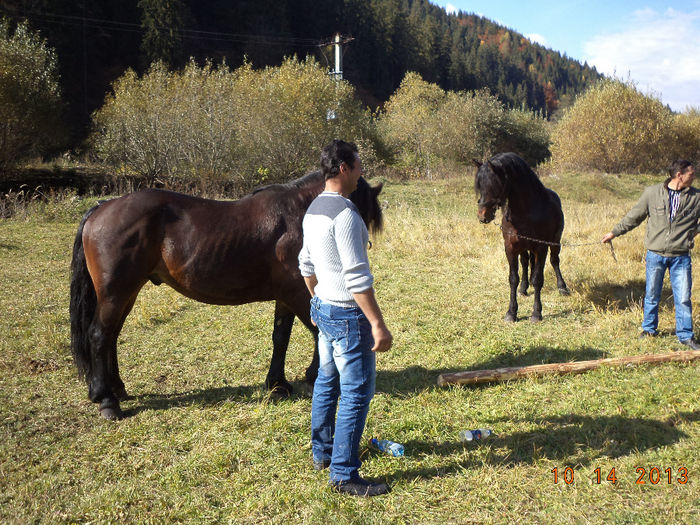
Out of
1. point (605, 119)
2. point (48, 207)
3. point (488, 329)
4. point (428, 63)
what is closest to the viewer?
point (488, 329)

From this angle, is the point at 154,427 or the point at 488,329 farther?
the point at 488,329

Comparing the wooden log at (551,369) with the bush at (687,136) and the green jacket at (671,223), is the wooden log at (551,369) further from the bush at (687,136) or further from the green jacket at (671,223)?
the bush at (687,136)

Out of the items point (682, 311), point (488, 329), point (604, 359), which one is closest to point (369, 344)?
point (604, 359)

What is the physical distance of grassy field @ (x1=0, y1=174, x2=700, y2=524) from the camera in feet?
10.2

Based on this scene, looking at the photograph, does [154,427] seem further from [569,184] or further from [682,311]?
[569,184]

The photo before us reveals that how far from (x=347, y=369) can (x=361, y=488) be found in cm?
82

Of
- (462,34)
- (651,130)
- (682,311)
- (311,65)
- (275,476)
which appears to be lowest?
(275,476)

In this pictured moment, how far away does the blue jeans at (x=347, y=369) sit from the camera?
2.94 m

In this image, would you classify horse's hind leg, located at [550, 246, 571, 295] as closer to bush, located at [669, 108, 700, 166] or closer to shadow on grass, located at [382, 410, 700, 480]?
shadow on grass, located at [382, 410, 700, 480]

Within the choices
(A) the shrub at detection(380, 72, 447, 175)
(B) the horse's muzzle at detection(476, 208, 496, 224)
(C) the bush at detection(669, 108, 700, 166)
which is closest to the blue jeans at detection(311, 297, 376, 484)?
(B) the horse's muzzle at detection(476, 208, 496, 224)

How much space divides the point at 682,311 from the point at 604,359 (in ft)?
4.47

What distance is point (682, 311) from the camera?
564 cm

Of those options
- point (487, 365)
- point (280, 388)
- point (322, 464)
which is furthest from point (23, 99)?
point (322, 464)
